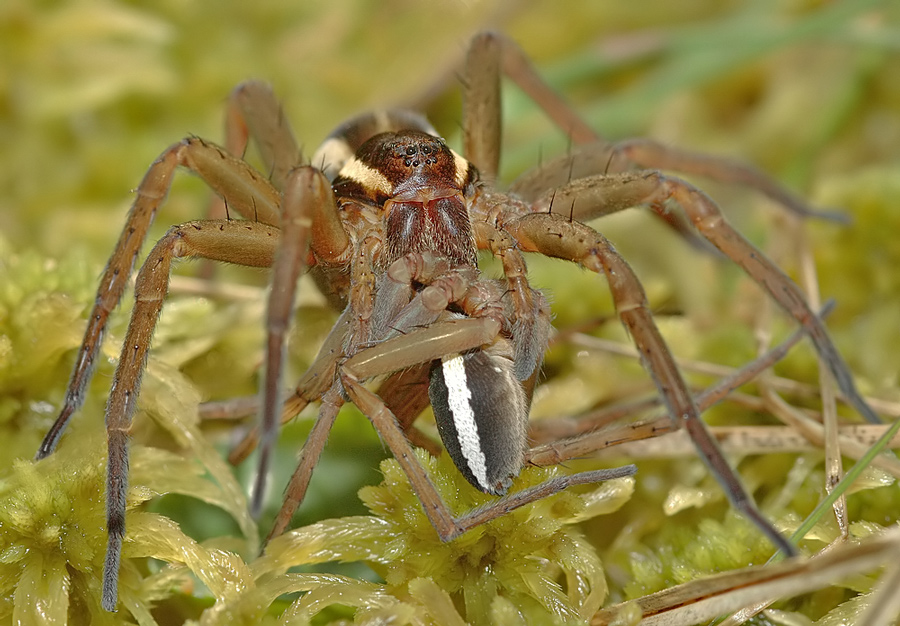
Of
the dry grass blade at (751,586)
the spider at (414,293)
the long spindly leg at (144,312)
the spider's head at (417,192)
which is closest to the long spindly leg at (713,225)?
the spider at (414,293)

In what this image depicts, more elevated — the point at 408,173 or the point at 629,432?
the point at 408,173

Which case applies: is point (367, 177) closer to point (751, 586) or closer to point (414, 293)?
point (414, 293)

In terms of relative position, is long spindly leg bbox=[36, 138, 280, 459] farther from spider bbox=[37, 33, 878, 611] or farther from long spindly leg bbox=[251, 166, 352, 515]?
long spindly leg bbox=[251, 166, 352, 515]

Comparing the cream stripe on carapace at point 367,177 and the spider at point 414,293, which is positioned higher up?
the cream stripe on carapace at point 367,177

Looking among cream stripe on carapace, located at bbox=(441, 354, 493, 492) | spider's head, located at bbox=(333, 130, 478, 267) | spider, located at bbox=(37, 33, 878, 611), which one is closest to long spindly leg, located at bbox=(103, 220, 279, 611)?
spider, located at bbox=(37, 33, 878, 611)

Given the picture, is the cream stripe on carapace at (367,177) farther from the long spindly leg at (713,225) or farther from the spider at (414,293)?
the long spindly leg at (713,225)

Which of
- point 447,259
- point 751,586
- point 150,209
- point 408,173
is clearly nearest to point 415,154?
point 408,173

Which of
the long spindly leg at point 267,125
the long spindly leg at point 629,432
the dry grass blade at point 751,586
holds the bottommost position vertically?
the dry grass blade at point 751,586
